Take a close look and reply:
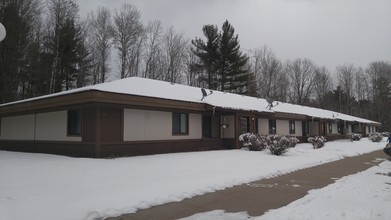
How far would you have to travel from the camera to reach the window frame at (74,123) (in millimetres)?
15719

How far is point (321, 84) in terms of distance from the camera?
71625 mm

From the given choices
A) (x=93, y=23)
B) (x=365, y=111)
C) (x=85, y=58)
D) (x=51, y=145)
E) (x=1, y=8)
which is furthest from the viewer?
(x=365, y=111)

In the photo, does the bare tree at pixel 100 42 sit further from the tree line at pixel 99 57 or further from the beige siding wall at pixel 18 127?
the beige siding wall at pixel 18 127

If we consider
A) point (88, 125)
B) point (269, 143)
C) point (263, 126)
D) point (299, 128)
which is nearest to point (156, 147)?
Answer: point (88, 125)

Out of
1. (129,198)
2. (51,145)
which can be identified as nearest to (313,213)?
(129,198)

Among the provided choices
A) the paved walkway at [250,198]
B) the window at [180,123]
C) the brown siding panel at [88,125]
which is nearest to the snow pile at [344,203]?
the paved walkway at [250,198]

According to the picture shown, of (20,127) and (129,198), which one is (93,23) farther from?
(129,198)

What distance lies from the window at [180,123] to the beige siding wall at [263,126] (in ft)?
28.0

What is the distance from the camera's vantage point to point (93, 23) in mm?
39719

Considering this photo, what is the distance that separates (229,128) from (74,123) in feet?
32.5

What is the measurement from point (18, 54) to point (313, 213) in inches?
1170

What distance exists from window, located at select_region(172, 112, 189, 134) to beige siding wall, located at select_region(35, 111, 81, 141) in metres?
5.15

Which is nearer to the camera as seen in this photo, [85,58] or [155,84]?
[155,84]

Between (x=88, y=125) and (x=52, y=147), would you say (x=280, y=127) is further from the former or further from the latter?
(x=52, y=147)
